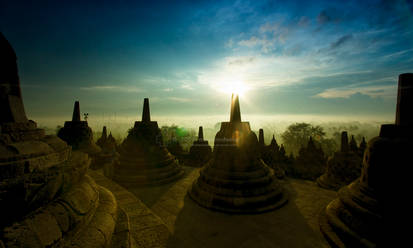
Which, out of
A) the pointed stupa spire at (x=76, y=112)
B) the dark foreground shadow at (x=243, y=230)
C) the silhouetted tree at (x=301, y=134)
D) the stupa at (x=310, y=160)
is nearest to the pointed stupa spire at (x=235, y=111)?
the dark foreground shadow at (x=243, y=230)

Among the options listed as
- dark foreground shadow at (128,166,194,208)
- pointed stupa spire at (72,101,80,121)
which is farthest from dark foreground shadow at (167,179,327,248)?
pointed stupa spire at (72,101,80,121)

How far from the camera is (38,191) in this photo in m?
1.95

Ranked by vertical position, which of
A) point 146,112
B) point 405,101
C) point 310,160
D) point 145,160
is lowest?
point 310,160

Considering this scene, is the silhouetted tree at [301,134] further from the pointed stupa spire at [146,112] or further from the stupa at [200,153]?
the pointed stupa spire at [146,112]

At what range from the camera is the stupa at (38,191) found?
5.84 ft

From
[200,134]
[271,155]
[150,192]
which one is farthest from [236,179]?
[200,134]

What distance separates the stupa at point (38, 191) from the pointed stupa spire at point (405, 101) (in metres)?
7.04

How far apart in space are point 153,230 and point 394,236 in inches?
212

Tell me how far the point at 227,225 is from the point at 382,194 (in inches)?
168

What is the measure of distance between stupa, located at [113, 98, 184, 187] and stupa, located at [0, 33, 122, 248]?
6.96 meters

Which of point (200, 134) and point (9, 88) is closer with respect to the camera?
point (9, 88)

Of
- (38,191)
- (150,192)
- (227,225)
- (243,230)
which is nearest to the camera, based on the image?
(38,191)

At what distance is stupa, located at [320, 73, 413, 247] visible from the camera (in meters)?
4.21

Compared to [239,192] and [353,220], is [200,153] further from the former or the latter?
[353,220]
